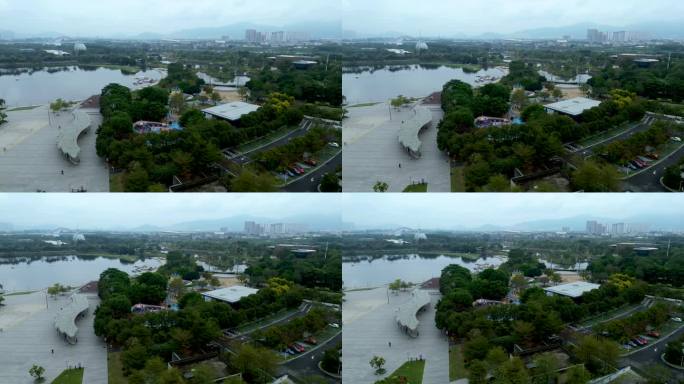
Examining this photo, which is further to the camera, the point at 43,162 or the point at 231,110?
the point at 231,110

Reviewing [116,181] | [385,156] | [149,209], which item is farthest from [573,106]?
[116,181]

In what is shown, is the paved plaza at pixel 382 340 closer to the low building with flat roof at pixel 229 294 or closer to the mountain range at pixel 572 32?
the low building with flat roof at pixel 229 294

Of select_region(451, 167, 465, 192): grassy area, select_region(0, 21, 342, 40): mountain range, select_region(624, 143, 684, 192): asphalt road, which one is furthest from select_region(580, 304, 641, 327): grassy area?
select_region(0, 21, 342, 40): mountain range

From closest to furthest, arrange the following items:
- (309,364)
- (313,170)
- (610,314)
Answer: (313,170), (309,364), (610,314)

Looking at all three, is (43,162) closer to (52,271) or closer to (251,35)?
(52,271)

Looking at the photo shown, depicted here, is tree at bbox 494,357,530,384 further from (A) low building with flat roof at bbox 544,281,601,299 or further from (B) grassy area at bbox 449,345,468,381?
(A) low building with flat roof at bbox 544,281,601,299

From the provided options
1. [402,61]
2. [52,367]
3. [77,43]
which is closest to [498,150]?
[402,61]
